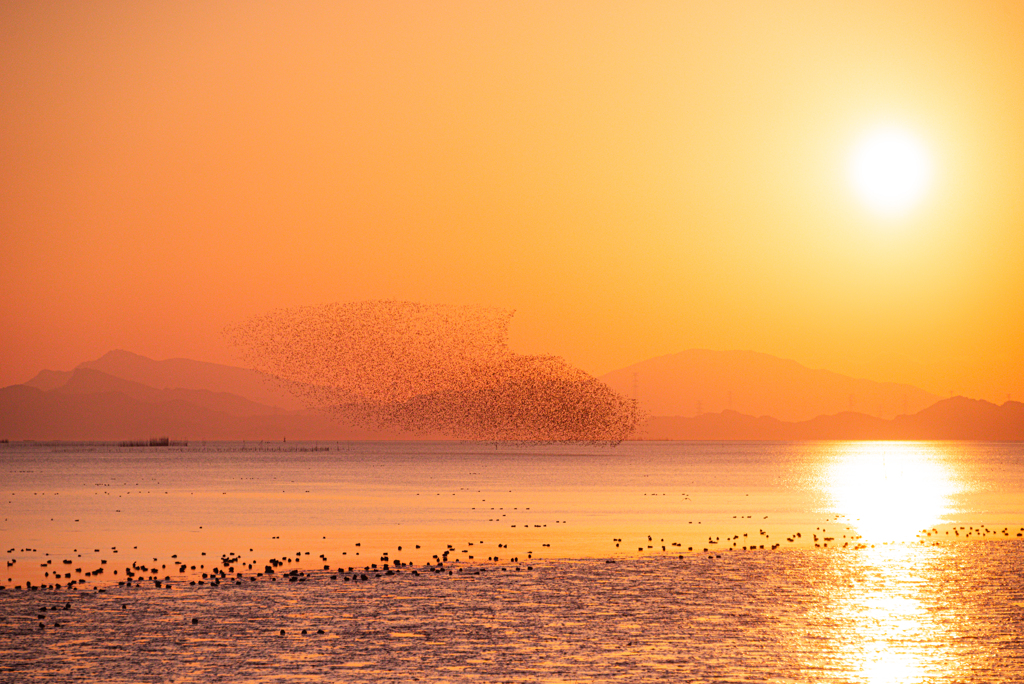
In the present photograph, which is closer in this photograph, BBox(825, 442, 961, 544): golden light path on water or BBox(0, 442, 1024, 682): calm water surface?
BBox(0, 442, 1024, 682): calm water surface

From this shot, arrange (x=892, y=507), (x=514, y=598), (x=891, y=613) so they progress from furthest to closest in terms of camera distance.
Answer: (x=892, y=507) < (x=514, y=598) < (x=891, y=613)

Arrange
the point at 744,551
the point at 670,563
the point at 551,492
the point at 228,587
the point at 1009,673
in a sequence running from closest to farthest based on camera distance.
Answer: the point at 1009,673
the point at 228,587
the point at 670,563
the point at 744,551
the point at 551,492

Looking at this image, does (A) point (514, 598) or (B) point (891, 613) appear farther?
(A) point (514, 598)

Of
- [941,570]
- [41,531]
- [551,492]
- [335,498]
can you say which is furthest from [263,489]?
[941,570]

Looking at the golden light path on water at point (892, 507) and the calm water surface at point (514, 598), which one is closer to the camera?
the calm water surface at point (514, 598)

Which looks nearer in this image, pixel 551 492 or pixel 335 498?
pixel 335 498

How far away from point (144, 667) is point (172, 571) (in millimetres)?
16742

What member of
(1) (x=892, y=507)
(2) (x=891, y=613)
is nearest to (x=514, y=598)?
(2) (x=891, y=613)

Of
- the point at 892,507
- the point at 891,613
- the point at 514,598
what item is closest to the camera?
the point at 891,613

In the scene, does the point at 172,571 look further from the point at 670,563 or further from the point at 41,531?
the point at 41,531

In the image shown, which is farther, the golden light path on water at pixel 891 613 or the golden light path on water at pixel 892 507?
the golden light path on water at pixel 892 507

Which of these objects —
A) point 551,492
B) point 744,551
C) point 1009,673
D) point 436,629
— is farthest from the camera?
point 551,492

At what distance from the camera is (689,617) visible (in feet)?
93.2

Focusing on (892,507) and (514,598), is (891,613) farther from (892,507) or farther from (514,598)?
(892,507)
